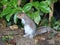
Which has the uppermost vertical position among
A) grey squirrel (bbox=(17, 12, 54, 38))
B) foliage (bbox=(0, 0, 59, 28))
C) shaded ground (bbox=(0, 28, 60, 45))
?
foliage (bbox=(0, 0, 59, 28))

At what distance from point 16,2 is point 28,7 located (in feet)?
0.91

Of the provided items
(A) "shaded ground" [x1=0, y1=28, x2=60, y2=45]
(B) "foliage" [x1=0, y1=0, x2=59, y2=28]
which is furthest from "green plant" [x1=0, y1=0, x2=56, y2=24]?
(A) "shaded ground" [x1=0, y1=28, x2=60, y2=45]

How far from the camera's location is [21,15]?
5.20 m

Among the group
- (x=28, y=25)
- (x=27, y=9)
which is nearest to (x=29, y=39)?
(x=28, y=25)

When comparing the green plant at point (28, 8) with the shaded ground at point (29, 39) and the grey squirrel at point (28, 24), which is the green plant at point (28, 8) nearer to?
the grey squirrel at point (28, 24)

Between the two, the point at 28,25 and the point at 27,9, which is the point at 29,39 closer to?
the point at 28,25

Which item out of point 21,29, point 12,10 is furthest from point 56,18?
point 12,10

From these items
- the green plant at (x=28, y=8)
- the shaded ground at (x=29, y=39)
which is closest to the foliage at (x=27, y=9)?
the green plant at (x=28, y=8)

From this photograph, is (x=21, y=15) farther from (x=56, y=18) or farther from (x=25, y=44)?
(x=56, y=18)

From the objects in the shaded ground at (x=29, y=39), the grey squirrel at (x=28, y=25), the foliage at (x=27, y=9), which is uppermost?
the foliage at (x=27, y=9)

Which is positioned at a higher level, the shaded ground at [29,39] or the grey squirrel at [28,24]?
the grey squirrel at [28,24]

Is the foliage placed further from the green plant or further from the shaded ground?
the shaded ground

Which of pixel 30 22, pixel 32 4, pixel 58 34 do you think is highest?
pixel 32 4

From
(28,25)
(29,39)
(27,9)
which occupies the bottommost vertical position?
(29,39)
